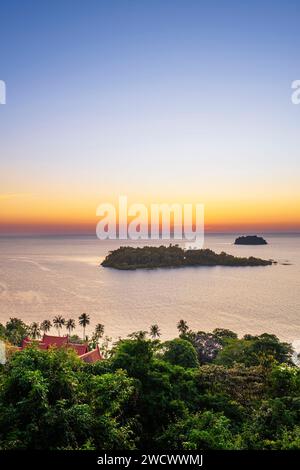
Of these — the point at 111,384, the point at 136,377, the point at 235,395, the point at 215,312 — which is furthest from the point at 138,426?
the point at 215,312

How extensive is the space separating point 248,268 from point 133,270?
3078 centimetres

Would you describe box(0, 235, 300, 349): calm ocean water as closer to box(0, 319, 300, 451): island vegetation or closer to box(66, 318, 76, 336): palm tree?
box(66, 318, 76, 336): palm tree

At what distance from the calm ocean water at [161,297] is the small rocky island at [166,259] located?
300 inches

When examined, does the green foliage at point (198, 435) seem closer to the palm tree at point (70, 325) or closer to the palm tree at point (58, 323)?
the palm tree at point (70, 325)

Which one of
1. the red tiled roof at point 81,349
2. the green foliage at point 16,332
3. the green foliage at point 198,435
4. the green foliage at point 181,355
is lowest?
the green foliage at point 16,332

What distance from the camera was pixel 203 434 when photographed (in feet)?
26.9

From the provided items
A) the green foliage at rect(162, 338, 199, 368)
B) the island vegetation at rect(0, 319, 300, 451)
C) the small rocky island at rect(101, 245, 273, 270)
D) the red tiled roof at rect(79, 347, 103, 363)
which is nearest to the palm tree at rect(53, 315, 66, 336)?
the red tiled roof at rect(79, 347, 103, 363)

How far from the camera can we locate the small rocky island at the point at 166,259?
11681cm

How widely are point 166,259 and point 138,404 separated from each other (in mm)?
109413

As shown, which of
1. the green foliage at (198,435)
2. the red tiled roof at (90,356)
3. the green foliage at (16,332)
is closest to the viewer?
the green foliage at (198,435)

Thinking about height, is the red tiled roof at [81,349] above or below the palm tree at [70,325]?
above

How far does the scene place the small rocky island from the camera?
11681cm

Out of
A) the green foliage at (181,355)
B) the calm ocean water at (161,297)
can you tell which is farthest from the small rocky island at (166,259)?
the green foliage at (181,355)
